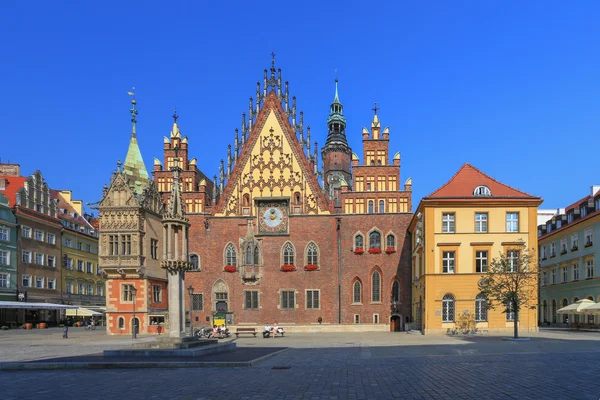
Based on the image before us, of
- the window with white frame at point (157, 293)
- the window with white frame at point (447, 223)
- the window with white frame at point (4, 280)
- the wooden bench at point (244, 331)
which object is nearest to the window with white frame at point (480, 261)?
the window with white frame at point (447, 223)

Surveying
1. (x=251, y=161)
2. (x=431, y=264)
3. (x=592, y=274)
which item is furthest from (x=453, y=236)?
(x=251, y=161)

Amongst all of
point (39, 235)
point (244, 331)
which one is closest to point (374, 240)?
point (244, 331)

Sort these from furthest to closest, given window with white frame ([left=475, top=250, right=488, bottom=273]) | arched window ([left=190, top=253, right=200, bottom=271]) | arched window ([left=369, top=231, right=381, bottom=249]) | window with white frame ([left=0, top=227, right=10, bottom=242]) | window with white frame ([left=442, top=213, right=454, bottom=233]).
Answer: window with white frame ([left=0, top=227, right=10, bottom=242])
arched window ([left=190, top=253, right=200, bottom=271])
arched window ([left=369, top=231, right=381, bottom=249])
window with white frame ([left=442, top=213, right=454, bottom=233])
window with white frame ([left=475, top=250, right=488, bottom=273])

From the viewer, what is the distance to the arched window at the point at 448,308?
44031 mm

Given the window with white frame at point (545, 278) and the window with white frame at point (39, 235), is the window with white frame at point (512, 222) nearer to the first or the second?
the window with white frame at point (545, 278)

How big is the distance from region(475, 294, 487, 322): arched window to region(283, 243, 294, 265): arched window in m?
19.6

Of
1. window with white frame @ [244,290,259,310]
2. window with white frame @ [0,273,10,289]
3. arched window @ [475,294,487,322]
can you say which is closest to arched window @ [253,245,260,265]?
window with white frame @ [244,290,259,310]

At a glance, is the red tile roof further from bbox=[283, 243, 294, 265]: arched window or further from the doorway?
the doorway

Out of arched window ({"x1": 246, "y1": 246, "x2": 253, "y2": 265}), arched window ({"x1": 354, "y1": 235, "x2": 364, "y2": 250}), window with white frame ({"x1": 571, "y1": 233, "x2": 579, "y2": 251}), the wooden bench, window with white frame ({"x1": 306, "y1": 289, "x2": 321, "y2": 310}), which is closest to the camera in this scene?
the wooden bench

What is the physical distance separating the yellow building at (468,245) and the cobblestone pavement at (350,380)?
748 inches

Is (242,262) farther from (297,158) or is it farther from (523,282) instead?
(523,282)

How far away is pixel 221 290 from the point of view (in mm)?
56594

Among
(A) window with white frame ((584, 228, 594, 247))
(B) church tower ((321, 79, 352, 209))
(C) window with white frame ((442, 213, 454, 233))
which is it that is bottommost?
(A) window with white frame ((584, 228, 594, 247))

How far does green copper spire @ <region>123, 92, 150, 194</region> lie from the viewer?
66.6 meters
